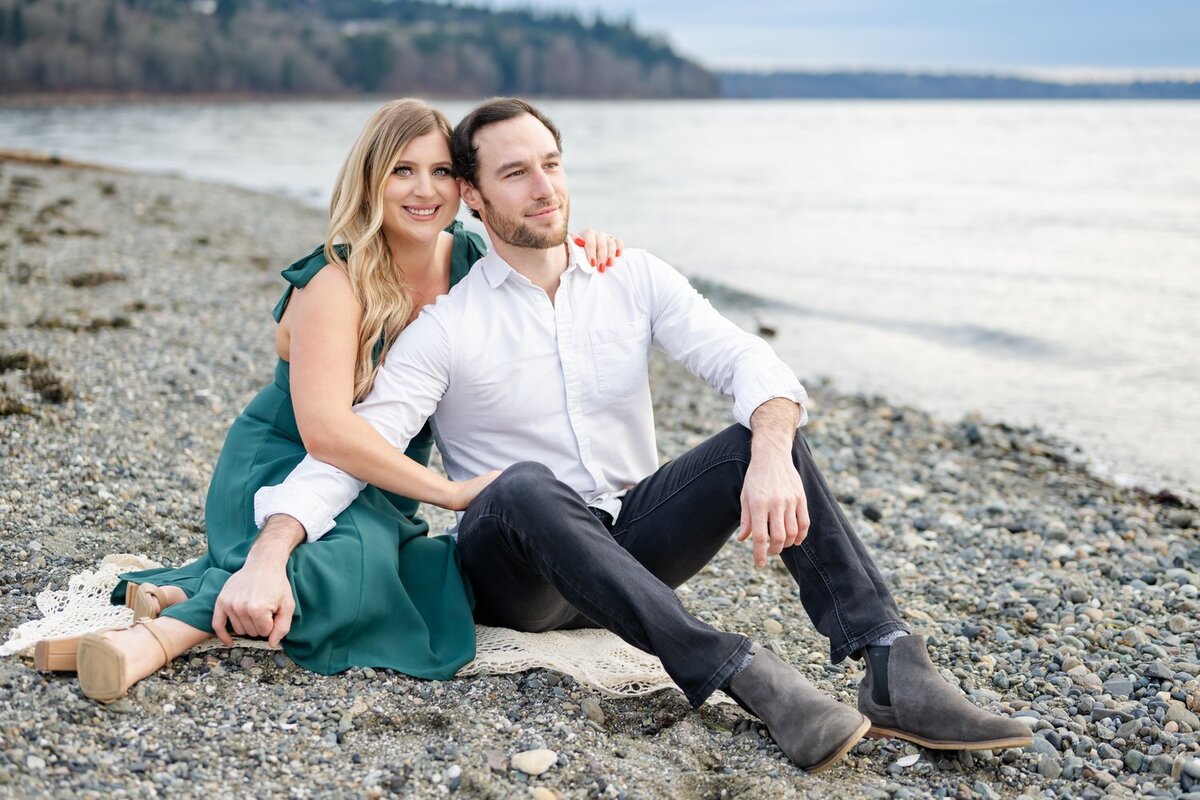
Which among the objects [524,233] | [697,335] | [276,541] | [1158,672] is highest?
[524,233]

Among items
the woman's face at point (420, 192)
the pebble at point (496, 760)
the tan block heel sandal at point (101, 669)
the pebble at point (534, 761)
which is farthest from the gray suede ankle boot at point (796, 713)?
the woman's face at point (420, 192)

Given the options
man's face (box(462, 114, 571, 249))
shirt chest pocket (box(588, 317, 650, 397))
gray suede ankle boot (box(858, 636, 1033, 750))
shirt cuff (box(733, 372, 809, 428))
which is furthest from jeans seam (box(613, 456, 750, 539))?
man's face (box(462, 114, 571, 249))

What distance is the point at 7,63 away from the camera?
90938mm

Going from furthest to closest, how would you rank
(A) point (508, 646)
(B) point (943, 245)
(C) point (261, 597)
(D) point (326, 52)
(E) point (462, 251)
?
(D) point (326, 52), (B) point (943, 245), (E) point (462, 251), (A) point (508, 646), (C) point (261, 597)

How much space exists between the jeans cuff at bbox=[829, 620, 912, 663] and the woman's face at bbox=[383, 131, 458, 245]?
211 centimetres

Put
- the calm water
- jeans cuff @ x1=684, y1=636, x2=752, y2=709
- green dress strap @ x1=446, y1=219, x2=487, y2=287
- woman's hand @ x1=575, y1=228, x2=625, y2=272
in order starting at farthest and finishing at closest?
the calm water, green dress strap @ x1=446, y1=219, x2=487, y2=287, woman's hand @ x1=575, y1=228, x2=625, y2=272, jeans cuff @ x1=684, y1=636, x2=752, y2=709

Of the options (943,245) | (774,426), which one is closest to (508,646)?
(774,426)

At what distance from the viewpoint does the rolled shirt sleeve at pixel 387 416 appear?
3.70m

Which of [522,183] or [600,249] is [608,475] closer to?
[600,249]

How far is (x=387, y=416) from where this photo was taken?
12.8 feet

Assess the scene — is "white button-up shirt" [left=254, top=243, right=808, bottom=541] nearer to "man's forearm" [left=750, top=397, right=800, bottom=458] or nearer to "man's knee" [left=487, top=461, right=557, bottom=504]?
"man's forearm" [left=750, top=397, right=800, bottom=458]

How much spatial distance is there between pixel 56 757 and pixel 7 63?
104 metres

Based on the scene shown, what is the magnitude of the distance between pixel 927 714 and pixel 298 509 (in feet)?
6.96

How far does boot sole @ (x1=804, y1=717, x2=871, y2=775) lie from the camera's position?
3201mm
